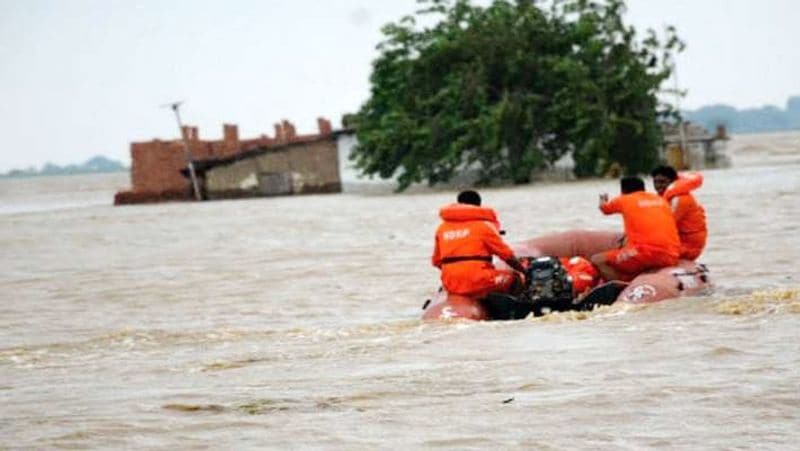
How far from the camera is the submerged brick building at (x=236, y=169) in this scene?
2082 inches

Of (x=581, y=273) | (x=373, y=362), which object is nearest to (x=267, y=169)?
(x=581, y=273)

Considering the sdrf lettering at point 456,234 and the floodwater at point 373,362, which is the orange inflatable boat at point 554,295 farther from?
the sdrf lettering at point 456,234

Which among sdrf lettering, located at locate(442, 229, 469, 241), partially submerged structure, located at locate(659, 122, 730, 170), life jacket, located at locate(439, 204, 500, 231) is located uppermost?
life jacket, located at locate(439, 204, 500, 231)

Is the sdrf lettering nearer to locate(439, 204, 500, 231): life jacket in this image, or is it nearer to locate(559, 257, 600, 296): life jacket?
locate(439, 204, 500, 231): life jacket

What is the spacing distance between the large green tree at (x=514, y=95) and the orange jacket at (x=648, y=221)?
3146 centimetres

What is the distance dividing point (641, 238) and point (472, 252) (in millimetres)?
1534

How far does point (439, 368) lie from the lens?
8820 mm

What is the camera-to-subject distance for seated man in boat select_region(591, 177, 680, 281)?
12.6m

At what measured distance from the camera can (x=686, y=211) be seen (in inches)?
521

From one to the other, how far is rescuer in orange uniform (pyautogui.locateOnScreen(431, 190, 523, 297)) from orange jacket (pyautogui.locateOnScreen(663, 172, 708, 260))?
185 centimetres

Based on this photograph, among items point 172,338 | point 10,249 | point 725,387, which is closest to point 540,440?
point 725,387

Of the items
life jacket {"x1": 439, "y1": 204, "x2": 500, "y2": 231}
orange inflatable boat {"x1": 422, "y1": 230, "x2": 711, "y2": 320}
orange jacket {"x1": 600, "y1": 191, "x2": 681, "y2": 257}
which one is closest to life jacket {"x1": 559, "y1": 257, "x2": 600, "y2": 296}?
orange inflatable boat {"x1": 422, "y1": 230, "x2": 711, "y2": 320}

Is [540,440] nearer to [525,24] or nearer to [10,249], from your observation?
[10,249]

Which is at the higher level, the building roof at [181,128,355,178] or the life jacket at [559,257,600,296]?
the building roof at [181,128,355,178]
